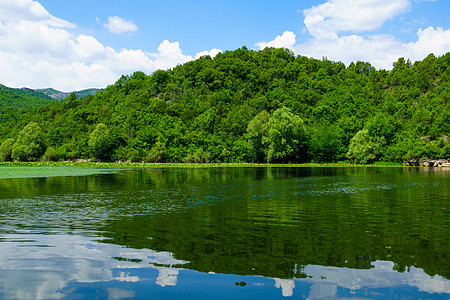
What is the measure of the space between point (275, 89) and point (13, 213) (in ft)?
564

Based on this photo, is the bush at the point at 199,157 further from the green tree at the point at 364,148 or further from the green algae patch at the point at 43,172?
the green algae patch at the point at 43,172

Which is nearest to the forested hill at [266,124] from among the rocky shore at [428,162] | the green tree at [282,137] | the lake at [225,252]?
the green tree at [282,137]

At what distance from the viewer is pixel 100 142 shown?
479ft

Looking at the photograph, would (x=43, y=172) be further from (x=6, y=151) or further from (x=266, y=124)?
(x=6, y=151)

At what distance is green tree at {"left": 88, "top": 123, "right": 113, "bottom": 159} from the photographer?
146125 mm

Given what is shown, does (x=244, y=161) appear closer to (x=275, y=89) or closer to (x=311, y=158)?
(x=311, y=158)

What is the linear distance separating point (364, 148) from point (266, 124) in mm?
33042

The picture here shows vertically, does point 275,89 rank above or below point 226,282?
above

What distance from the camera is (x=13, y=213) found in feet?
75.8

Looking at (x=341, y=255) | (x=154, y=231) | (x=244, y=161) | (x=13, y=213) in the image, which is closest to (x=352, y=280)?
(x=341, y=255)

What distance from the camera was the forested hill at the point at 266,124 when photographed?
123 m

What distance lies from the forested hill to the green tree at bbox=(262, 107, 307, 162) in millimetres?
322

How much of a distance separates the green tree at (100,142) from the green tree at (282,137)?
66280 mm

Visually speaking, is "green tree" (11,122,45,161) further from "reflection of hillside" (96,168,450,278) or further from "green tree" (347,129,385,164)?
"reflection of hillside" (96,168,450,278)
